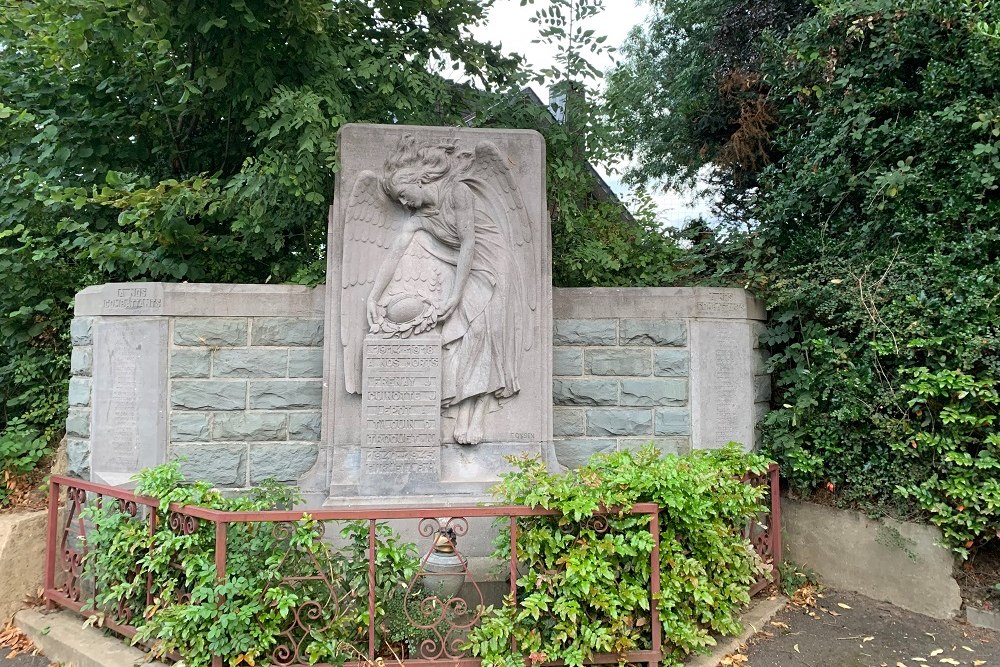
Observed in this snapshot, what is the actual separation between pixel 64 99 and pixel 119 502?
12.0 feet

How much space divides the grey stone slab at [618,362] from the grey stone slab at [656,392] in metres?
0.09

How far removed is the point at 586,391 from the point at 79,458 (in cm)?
354

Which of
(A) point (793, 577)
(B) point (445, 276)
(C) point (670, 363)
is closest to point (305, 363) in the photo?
(B) point (445, 276)

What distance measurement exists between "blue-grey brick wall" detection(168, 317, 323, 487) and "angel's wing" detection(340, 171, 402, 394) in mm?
438

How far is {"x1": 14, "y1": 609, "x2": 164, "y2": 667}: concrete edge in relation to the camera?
9.55 ft

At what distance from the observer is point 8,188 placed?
480 cm

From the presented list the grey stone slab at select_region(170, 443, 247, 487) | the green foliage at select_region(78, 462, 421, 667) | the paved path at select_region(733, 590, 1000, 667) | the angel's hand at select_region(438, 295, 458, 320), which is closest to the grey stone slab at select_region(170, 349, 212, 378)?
the grey stone slab at select_region(170, 443, 247, 487)

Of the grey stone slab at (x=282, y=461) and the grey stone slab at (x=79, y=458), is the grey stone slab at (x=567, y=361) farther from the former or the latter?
the grey stone slab at (x=79, y=458)

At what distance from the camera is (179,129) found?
5.23 m

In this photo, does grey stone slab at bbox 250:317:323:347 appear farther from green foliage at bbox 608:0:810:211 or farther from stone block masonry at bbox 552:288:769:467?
green foliage at bbox 608:0:810:211

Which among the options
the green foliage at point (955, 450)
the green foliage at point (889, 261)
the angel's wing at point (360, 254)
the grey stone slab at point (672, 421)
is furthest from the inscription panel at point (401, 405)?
the green foliage at point (955, 450)

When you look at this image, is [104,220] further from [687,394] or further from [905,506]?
[905,506]

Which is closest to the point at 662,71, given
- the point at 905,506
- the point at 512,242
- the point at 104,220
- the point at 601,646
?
the point at 512,242

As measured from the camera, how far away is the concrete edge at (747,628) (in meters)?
3.00
